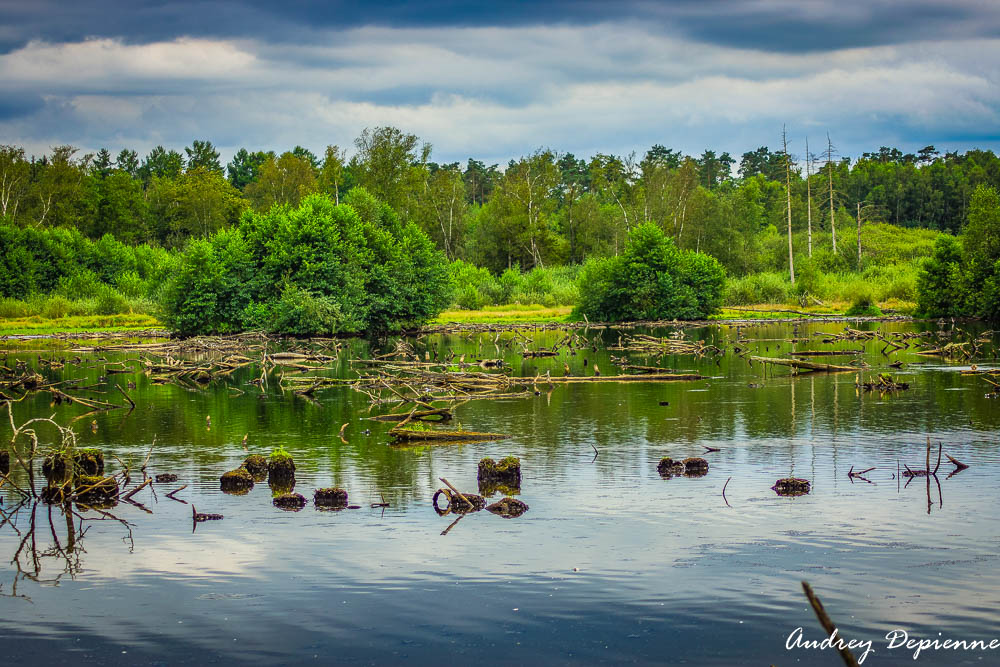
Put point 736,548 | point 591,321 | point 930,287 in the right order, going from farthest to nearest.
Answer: point 591,321, point 930,287, point 736,548

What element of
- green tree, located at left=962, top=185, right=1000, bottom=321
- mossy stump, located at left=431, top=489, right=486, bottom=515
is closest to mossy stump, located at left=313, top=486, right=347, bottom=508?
mossy stump, located at left=431, top=489, right=486, bottom=515

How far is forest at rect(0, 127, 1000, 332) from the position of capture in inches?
3041

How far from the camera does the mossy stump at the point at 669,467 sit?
21.3 meters

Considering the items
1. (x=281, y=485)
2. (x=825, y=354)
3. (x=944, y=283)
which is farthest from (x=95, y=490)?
(x=944, y=283)

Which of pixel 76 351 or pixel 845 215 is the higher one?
pixel 845 215

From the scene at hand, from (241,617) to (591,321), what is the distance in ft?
254

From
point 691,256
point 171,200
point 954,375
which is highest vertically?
point 171,200

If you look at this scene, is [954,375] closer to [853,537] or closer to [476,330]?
[853,537]

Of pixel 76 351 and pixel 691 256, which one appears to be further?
pixel 691 256

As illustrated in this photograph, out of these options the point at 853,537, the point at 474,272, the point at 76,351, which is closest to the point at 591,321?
the point at 474,272

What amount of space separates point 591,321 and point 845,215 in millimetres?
83886

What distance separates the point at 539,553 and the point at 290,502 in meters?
5.91

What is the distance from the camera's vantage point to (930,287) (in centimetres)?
8088

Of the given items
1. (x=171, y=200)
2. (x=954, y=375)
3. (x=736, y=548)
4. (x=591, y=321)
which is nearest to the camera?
(x=736, y=548)
